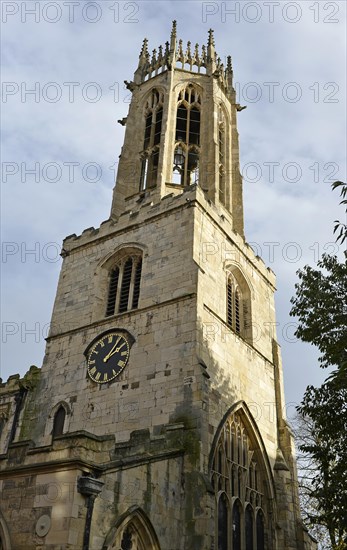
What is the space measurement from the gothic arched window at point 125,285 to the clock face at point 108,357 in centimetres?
136

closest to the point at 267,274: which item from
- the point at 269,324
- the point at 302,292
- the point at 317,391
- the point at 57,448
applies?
the point at 269,324

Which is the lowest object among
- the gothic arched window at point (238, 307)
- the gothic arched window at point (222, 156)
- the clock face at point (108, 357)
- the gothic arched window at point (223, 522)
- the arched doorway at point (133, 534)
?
the arched doorway at point (133, 534)

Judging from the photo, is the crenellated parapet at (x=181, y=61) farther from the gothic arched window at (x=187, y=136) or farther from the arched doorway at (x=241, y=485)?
the arched doorway at (x=241, y=485)

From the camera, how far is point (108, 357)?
60.2 ft

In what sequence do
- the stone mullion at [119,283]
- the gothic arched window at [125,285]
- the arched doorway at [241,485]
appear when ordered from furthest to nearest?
the stone mullion at [119,283], the gothic arched window at [125,285], the arched doorway at [241,485]

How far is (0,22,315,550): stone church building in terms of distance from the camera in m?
11.0

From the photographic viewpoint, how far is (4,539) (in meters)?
10.4

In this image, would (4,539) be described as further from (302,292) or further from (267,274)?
(267,274)

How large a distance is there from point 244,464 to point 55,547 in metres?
9.05

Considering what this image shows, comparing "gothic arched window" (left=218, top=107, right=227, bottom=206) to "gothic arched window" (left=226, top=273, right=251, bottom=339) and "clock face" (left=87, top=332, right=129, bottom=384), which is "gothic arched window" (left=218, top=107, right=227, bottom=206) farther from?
"clock face" (left=87, top=332, right=129, bottom=384)

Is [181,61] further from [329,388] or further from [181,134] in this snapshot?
[329,388]

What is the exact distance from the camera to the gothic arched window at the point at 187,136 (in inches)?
1000

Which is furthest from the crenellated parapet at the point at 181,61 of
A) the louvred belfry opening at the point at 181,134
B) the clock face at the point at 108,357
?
the clock face at the point at 108,357

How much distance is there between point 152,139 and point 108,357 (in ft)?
40.8
